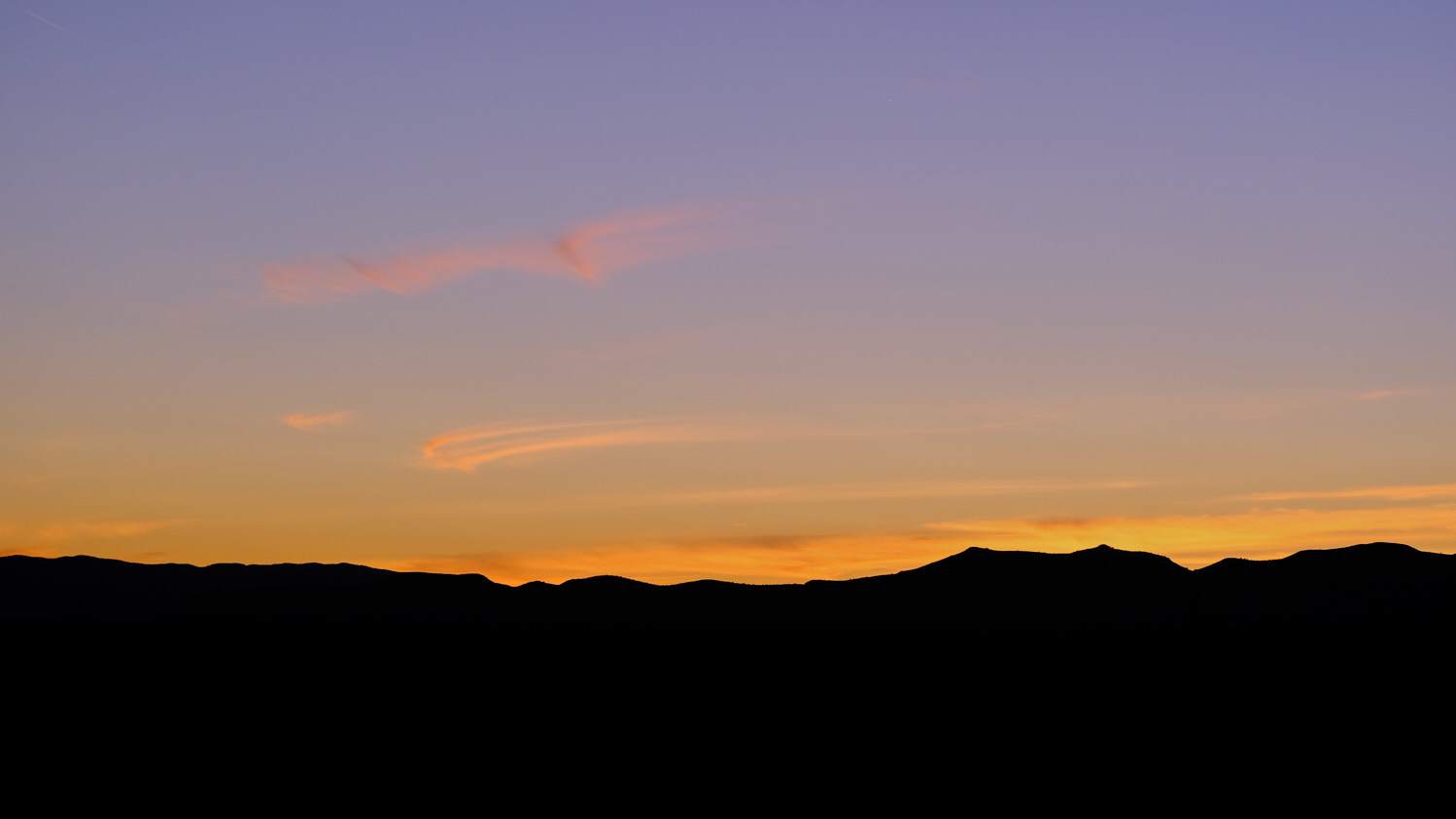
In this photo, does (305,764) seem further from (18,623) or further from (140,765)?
(18,623)

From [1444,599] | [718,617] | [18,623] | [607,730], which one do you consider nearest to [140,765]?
[607,730]

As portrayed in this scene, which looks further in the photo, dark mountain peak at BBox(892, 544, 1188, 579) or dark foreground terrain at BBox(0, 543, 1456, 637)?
dark mountain peak at BBox(892, 544, 1188, 579)

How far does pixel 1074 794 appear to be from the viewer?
26750 millimetres

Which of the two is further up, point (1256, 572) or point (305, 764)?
point (1256, 572)

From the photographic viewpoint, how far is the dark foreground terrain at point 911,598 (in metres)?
95.9

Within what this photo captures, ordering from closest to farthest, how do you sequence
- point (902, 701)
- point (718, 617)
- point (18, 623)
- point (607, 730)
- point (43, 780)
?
point (43, 780)
point (607, 730)
point (902, 701)
point (18, 623)
point (718, 617)

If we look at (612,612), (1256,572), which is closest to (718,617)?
(612,612)

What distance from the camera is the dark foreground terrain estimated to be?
9594 cm

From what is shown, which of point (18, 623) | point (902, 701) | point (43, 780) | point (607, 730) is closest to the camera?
point (43, 780)

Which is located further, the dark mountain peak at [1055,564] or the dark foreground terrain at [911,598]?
the dark mountain peak at [1055,564]

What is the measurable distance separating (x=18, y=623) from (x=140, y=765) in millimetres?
26401

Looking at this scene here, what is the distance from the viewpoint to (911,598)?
106 meters

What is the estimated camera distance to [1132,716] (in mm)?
33625

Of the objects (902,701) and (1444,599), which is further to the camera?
(1444,599)
